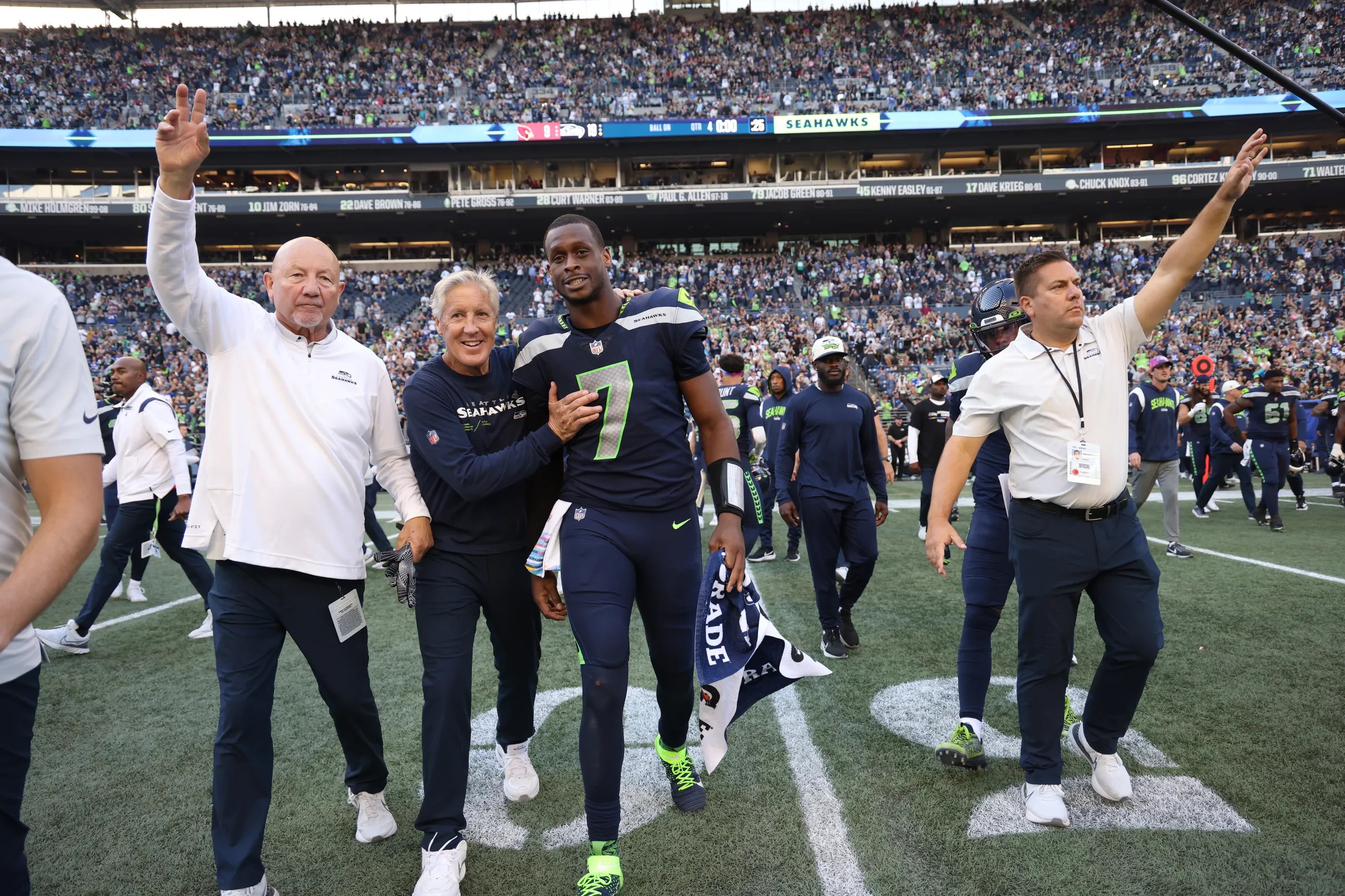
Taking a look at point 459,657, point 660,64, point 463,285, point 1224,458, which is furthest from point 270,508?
point 660,64

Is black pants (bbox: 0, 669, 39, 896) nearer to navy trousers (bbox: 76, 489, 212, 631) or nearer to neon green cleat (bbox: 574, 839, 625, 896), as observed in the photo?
neon green cleat (bbox: 574, 839, 625, 896)

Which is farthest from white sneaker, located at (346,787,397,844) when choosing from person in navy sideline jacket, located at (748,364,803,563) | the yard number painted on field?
person in navy sideline jacket, located at (748,364,803,563)

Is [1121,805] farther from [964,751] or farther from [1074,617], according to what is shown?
[1074,617]

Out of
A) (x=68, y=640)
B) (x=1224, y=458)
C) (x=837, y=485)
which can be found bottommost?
(x=68, y=640)

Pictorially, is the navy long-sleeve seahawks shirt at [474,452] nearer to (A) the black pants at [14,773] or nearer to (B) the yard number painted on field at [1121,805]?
(A) the black pants at [14,773]

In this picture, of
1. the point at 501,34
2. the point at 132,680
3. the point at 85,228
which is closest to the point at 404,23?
the point at 501,34

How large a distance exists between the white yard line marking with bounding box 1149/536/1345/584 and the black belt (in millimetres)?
5377

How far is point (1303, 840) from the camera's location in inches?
106

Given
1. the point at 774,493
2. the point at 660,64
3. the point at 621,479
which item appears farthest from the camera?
the point at 660,64

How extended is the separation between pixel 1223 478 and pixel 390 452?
39.4 feet

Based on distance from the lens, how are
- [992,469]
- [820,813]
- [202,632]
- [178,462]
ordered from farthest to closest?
[202,632] < [178,462] < [992,469] < [820,813]

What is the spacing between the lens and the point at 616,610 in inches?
107

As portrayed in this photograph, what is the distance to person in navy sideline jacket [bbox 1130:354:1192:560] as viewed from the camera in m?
8.13

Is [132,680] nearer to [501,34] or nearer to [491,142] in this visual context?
[491,142]
